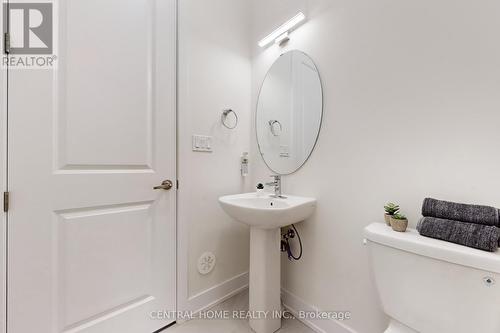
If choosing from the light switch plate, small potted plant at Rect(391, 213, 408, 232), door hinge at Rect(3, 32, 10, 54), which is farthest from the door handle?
small potted plant at Rect(391, 213, 408, 232)

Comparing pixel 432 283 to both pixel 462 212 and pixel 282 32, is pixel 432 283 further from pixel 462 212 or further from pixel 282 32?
pixel 282 32

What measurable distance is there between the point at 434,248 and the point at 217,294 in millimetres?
1385

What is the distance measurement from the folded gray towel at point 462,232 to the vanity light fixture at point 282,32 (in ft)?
4.36

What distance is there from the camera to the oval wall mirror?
139cm

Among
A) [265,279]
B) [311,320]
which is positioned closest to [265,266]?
[265,279]

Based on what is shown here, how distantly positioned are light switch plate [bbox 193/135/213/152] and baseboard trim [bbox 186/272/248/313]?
0.99 metres

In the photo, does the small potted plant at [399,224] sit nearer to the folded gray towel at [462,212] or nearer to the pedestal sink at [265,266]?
the folded gray towel at [462,212]

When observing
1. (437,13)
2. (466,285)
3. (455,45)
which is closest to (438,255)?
(466,285)

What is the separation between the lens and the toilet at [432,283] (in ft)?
2.14

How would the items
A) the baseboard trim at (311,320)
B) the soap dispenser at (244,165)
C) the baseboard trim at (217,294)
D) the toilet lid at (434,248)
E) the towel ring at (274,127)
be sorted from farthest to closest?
the soap dispenser at (244,165), the towel ring at (274,127), the baseboard trim at (217,294), the baseboard trim at (311,320), the toilet lid at (434,248)

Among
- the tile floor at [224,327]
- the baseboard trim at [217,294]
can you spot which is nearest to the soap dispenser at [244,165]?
the baseboard trim at [217,294]

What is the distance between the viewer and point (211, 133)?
1.57 m

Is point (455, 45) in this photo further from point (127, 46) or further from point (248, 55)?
point (127, 46)

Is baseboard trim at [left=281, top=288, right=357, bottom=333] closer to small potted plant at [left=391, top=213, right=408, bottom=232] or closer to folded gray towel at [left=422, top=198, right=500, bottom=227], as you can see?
small potted plant at [left=391, top=213, right=408, bottom=232]
